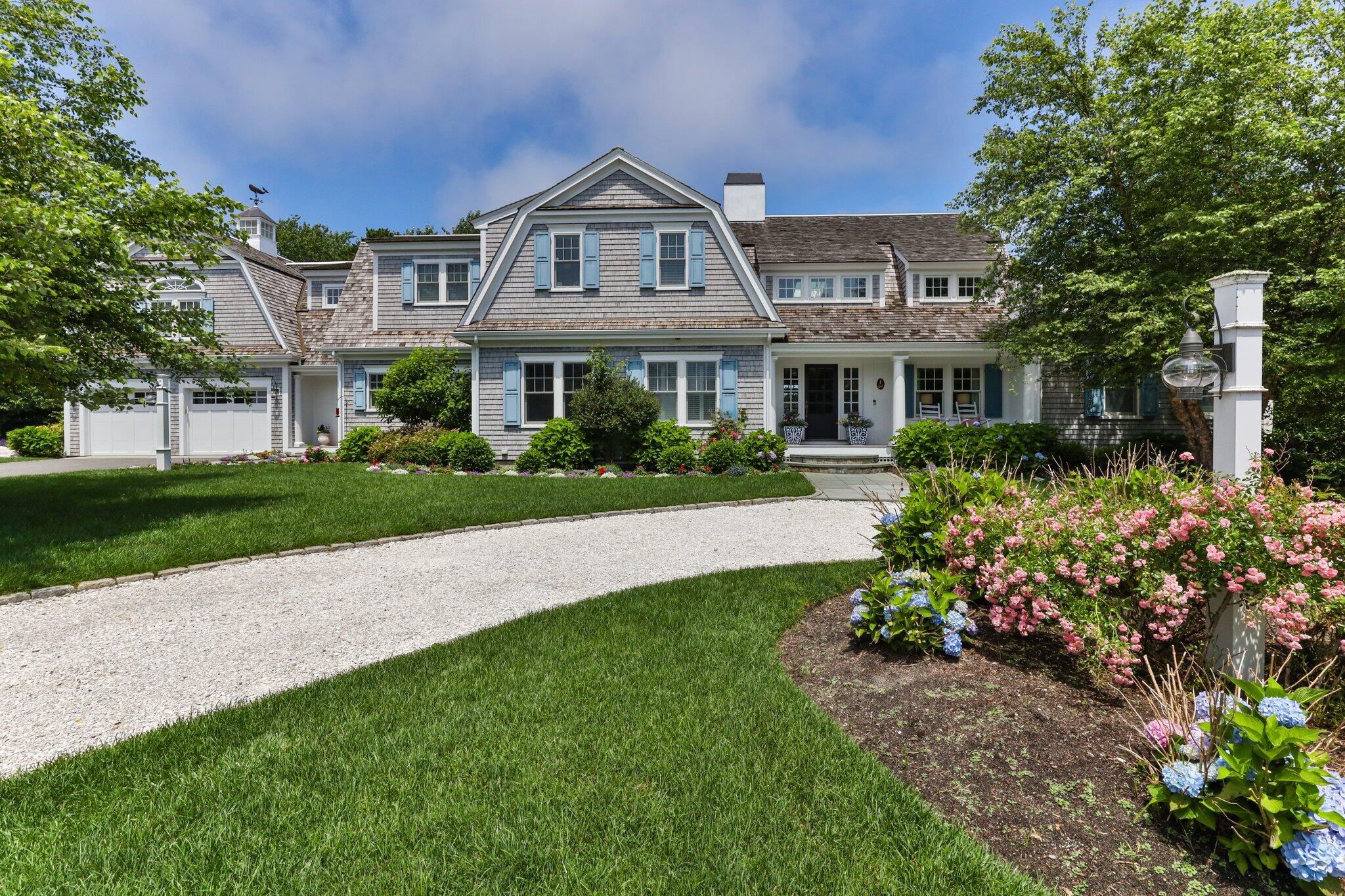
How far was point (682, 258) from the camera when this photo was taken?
591 inches

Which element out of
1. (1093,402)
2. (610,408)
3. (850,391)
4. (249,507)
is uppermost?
(850,391)

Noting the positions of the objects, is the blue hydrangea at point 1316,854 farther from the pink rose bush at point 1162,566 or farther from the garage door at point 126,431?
the garage door at point 126,431

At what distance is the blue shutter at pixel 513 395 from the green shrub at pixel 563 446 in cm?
113

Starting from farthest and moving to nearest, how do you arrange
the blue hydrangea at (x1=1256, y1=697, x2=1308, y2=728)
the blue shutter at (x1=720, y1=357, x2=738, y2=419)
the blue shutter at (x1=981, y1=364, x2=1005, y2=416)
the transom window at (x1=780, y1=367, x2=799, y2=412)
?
the transom window at (x1=780, y1=367, x2=799, y2=412) < the blue shutter at (x1=981, y1=364, x2=1005, y2=416) < the blue shutter at (x1=720, y1=357, x2=738, y2=419) < the blue hydrangea at (x1=1256, y1=697, x2=1308, y2=728)

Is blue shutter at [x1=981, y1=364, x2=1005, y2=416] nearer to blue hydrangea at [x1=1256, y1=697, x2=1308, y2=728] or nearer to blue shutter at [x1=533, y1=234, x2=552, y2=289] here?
blue shutter at [x1=533, y1=234, x2=552, y2=289]

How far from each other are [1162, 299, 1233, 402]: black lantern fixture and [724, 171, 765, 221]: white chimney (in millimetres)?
18366

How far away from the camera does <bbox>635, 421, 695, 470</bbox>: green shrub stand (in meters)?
14.0

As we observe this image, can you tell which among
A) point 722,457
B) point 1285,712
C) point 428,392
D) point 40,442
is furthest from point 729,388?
point 40,442

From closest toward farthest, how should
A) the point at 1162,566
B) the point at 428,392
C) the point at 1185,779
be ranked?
the point at 1185,779, the point at 1162,566, the point at 428,392

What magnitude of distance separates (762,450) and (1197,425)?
8.60 meters

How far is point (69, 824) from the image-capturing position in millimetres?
2398

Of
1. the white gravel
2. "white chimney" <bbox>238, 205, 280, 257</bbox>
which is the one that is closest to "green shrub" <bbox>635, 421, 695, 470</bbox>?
the white gravel

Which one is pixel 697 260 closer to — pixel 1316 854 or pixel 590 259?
pixel 590 259

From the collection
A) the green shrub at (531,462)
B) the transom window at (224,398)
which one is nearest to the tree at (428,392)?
the green shrub at (531,462)
